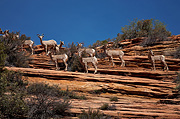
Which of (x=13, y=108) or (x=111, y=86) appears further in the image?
(x=111, y=86)

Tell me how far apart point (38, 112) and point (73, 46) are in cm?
1471

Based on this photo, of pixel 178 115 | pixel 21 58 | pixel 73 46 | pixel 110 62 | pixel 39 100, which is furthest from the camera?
pixel 73 46

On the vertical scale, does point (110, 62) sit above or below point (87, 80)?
above

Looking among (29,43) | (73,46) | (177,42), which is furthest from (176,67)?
(29,43)

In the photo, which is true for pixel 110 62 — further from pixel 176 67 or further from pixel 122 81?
pixel 176 67

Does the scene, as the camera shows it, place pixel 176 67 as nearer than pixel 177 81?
No

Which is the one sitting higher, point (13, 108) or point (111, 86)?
point (111, 86)

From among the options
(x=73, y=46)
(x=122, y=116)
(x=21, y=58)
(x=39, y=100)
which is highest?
(x=73, y=46)

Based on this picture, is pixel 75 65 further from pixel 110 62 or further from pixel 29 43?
pixel 29 43

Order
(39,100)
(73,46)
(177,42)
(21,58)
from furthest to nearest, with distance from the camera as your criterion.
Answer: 1. (177,42)
2. (73,46)
3. (21,58)
4. (39,100)

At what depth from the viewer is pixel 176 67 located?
16.6 metres

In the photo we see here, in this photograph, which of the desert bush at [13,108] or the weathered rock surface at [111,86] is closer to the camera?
the desert bush at [13,108]

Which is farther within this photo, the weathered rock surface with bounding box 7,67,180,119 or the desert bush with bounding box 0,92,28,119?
the weathered rock surface with bounding box 7,67,180,119

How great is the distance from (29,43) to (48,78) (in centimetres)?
1131
